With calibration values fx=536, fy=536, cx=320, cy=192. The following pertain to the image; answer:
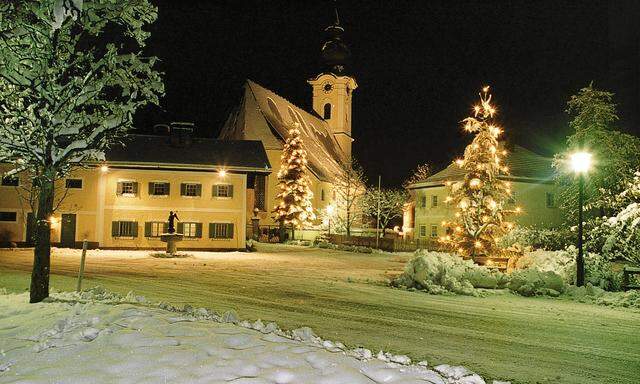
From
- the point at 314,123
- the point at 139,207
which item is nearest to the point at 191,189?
the point at 139,207

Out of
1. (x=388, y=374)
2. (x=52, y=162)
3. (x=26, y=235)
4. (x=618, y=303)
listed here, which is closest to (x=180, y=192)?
(x=26, y=235)

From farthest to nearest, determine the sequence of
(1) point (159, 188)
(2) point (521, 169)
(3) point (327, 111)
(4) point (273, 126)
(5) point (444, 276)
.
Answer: (3) point (327, 111) < (4) point (273, 126) < (2) point (521, 169) < (1) point (159, 188) < (5) point (444, 276)

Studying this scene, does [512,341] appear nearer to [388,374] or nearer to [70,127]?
[388,374]

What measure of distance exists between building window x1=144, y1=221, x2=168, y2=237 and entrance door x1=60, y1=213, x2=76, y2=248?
181 inches

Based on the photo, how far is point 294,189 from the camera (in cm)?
4684

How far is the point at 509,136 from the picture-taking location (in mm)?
49156

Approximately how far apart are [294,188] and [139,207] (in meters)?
14.7

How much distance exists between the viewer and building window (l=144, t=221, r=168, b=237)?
35906mm

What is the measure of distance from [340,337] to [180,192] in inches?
1150

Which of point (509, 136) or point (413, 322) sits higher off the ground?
point (509, 136)

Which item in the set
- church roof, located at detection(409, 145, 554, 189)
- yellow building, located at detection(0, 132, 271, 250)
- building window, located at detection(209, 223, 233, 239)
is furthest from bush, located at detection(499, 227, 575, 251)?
building window, located at detection(209, 223, 233, 239)

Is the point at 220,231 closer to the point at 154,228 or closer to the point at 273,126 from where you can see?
the point at 154,228

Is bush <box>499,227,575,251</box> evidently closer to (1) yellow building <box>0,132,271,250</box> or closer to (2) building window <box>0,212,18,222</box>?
(1) yellow building <box>0,132,271,250</box>

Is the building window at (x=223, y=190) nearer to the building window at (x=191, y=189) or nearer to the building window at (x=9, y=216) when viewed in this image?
the building window at (x=191, y=189)
